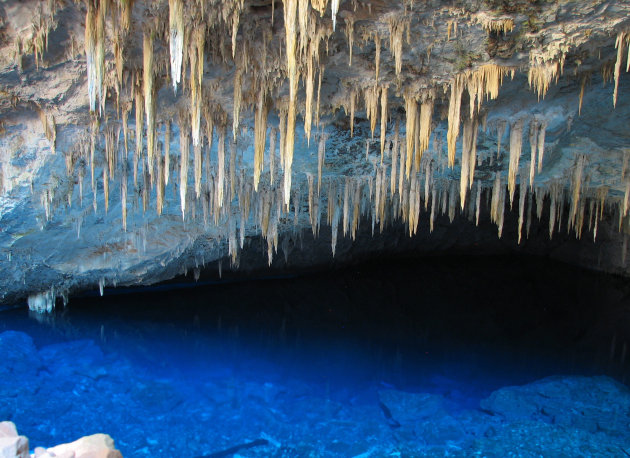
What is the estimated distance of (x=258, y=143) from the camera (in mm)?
4566

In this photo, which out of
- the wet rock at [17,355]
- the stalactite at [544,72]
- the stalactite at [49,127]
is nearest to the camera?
the stalactite at [544,72]

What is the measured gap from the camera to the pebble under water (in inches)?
211

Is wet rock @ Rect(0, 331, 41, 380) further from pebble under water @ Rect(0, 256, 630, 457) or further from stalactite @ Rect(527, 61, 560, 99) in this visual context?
stalactite @ Rect(527, 61, 560, 99)

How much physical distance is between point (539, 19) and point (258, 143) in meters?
2.49

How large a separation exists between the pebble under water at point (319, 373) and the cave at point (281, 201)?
0.15 ft

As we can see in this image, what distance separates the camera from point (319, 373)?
713 centimetres

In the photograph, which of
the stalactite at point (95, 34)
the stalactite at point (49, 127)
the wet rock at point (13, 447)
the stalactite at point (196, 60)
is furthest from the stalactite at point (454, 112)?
the wet rock at point (13, 447)

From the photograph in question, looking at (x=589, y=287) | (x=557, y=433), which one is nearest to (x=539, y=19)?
(x=557, y=433)

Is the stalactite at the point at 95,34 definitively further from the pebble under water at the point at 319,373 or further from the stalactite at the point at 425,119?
the pebble under water at the point at 319,373

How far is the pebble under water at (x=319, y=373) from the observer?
17.6 feet

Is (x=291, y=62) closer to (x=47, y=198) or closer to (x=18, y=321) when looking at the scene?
(x=47, y=198)

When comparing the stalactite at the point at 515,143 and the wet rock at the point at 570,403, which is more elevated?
the stalactite at the point at 515,143

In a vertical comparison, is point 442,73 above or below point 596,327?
above

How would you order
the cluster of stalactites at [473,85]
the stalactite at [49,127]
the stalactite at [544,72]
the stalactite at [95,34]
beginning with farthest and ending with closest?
the stalactite at [49,127] < the cluster of stalactites at [473,85] < the stalactite at [544,72] < the stalactite at [95,34]
